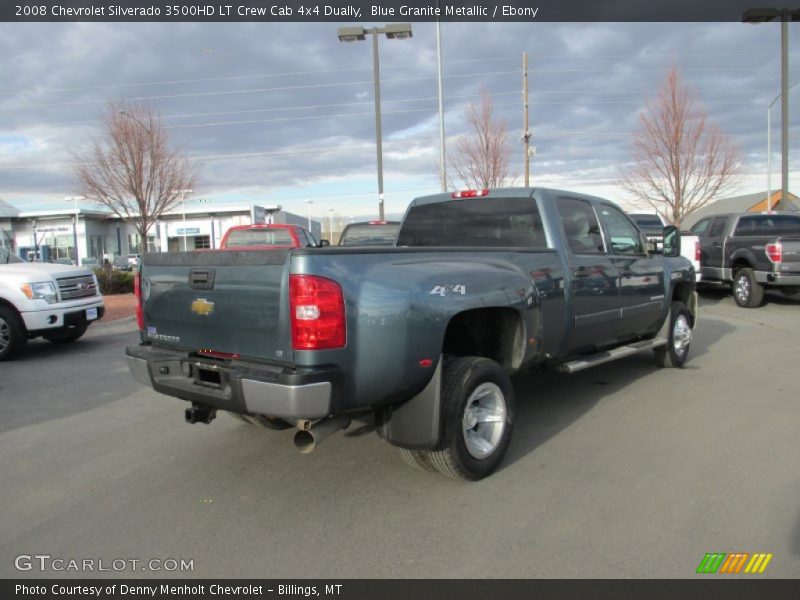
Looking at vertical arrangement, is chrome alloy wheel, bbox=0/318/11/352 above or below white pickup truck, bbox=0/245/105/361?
below

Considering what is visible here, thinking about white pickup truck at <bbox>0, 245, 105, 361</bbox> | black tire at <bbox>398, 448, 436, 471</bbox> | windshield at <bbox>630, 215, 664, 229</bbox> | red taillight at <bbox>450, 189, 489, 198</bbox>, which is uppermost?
windshield at <bbox>630, 215, 664, 229</bbox>

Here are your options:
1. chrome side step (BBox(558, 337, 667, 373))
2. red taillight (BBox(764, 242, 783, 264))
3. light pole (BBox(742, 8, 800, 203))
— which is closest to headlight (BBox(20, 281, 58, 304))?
chrome side step (BBox(558, 337, 667, 373))

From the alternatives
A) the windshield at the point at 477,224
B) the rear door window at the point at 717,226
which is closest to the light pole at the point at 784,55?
the rear door window at the point at 717,226

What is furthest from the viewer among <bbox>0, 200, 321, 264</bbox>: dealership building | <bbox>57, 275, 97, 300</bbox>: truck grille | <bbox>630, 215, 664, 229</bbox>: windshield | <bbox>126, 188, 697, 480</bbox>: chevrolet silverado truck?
<bbox>0, 200, 321, 264</bbox>: dealership building

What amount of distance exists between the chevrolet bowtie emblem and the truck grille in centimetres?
644

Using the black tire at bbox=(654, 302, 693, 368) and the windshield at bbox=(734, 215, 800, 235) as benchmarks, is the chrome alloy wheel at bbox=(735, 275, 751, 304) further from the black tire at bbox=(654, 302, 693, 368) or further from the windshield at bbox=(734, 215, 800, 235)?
the black tire at bbox=(654, 302, 693, 368)

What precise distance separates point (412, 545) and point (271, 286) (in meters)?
1.56

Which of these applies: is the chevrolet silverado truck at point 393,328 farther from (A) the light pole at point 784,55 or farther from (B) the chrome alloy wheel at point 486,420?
(A) the light pole at point 784,55

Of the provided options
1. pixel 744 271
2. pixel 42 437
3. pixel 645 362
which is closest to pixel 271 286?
pixel 42 437

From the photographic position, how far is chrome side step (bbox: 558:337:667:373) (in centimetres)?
502

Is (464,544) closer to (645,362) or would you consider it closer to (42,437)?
(42,437)

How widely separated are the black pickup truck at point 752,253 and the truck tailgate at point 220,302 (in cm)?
1176

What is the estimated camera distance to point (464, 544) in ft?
10.4

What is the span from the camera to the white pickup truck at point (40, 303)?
337 inches
